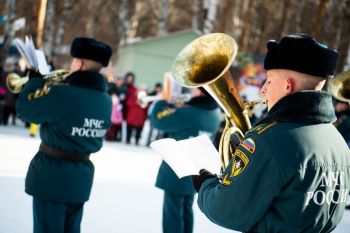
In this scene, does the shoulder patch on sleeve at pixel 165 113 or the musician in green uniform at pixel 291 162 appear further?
the shoulder patch on sleeve at pixel 165 113

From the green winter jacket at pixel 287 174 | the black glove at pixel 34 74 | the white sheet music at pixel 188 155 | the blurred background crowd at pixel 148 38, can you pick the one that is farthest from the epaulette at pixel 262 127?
the blurred background crowd at pixel 148 38

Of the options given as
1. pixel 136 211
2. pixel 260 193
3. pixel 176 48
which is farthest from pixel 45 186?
pixel 176 48

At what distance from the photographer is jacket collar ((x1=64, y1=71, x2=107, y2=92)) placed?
9.38 feet

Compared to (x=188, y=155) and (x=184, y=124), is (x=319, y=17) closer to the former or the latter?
(x=184, y=124)

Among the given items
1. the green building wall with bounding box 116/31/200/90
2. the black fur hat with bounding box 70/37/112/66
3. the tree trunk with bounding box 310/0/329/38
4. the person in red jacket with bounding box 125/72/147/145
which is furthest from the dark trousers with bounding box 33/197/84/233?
the green building wall with bounding box 116/31/200/90

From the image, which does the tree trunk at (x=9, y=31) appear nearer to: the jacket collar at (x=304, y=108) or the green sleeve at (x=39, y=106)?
the green sleeve at (x=39, y=106)

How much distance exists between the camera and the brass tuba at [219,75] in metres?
2.09

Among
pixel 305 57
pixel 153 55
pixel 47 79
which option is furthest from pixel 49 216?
pixel 153 55

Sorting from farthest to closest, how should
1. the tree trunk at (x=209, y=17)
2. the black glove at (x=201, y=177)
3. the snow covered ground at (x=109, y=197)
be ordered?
1. the tree trunk at (x=209, y=17)
2. the snow covered ground at (x=109, y=197)
3. the black glove at (x=201, y=177)

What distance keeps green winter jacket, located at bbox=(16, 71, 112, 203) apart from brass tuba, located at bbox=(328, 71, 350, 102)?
2153 mm

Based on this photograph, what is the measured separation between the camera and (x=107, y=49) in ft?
10.1

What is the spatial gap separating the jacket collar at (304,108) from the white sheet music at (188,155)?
1.40 feet

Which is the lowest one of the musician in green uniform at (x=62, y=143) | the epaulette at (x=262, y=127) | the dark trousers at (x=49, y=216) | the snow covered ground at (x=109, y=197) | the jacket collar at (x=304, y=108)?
the snow covered ground at (x=109, y=197)

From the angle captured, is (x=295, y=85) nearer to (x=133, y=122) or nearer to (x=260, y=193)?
(x=260, y=193)
